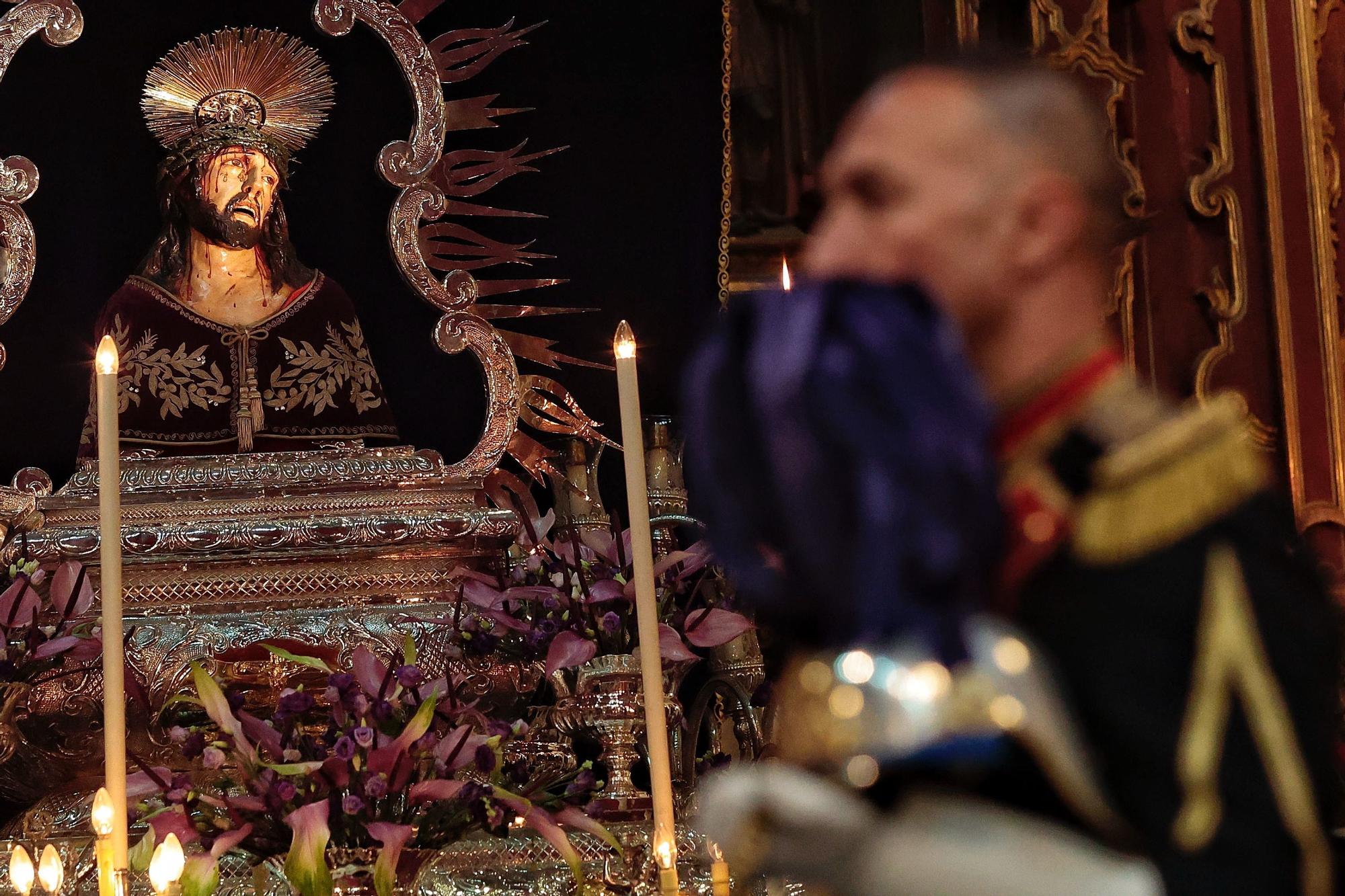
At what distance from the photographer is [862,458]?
344 millimetres

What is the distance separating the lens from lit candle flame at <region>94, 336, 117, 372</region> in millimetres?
→ 771

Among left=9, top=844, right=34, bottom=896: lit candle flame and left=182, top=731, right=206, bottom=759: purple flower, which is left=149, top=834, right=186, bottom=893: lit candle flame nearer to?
left=9, top=844, right=34, bottom=896: lit candle flame

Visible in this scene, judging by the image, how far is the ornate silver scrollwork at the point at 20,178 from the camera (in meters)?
1.75

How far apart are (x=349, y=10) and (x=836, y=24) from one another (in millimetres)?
546

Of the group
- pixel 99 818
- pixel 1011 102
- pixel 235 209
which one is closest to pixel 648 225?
pixel 235 209

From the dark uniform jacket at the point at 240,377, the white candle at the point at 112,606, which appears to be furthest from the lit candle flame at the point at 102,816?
the dark uniform jacket at the point at 240,377

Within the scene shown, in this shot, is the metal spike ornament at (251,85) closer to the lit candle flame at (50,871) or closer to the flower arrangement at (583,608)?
the flower arrangement at (583,608)

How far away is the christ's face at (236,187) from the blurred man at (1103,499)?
144cm

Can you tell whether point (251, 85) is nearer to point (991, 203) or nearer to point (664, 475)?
point (664, 475)

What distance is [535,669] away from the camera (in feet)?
4.22

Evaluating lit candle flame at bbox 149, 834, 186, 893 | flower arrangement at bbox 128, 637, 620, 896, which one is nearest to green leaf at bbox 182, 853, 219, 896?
flower arrangement at bbox 128, 637, 620, 896

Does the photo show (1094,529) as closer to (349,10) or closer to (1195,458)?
(1195,458)

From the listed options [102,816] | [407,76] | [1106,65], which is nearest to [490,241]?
[407,76]

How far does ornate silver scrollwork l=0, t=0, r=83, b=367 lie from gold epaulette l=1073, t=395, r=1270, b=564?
5.23 ft
